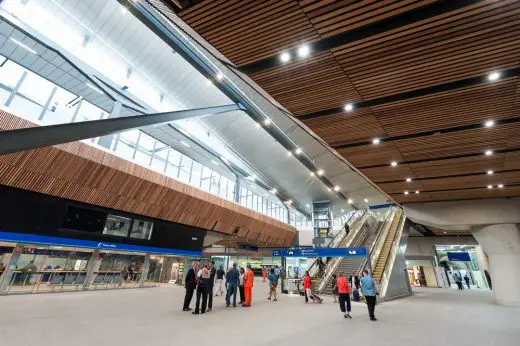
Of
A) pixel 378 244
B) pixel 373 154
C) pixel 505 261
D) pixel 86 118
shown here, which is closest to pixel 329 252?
pixel 378 244

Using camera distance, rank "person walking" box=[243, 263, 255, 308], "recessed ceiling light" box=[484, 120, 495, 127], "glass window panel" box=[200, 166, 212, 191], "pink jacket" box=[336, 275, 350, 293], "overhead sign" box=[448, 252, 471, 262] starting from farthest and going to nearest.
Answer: "overhead sign" box=[448, 252, 471, 262] → "glass window panel" box=[200, 166, 212, 191] → "person walking" box=[243, 263, 255, 308] → "pink jacket" box=[336, 275, 350, 293] → "recessed ceiling light" box=[484, 120, 495, 127]

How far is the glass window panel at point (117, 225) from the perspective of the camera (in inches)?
464

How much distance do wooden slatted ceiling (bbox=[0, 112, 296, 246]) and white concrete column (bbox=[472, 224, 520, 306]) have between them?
43.6 feet

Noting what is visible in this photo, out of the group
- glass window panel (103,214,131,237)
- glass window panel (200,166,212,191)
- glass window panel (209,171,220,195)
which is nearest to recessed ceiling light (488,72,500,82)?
glass window panel (103,214,131,237)

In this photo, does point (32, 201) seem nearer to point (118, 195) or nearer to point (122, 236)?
point (118, 195)

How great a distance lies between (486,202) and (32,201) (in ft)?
58.8

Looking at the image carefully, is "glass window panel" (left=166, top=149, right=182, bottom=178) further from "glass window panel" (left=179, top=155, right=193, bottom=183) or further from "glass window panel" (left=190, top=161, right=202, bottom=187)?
"glass window panel" (left=190, top=161, right=202, bottom=187)

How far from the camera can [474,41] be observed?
12.0 ft

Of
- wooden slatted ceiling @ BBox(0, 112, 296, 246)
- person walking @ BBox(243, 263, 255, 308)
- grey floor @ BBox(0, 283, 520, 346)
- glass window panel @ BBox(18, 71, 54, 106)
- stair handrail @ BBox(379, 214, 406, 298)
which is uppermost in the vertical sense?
glass window panel @ BBox(18, 71, 54, 106)

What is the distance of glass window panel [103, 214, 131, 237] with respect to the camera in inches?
464

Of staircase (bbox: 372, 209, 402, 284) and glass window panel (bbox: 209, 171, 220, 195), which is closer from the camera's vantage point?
staircase (bbox: 372, 209, 402, 284)

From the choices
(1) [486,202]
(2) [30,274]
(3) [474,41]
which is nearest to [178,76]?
(2) [30,274]

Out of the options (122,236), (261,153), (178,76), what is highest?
(178,76)

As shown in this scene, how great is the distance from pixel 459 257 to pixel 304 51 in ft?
86.8
